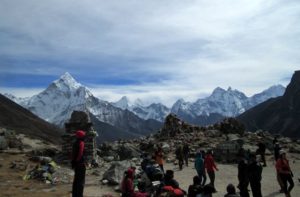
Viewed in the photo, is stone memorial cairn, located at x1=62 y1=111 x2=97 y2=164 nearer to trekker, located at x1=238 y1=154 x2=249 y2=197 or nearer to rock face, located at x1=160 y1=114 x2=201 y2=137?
rock face, located at x1=160 y1=114 x2=201 y2=137

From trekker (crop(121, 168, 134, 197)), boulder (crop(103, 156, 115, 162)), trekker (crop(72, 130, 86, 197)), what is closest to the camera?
trekker (crop(72, 130, 86, 197))

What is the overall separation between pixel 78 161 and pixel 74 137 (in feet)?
77.2

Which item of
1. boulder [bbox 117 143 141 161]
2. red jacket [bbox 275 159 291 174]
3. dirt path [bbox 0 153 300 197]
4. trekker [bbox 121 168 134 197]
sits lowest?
dirt path [bbox 0 153 300 197]

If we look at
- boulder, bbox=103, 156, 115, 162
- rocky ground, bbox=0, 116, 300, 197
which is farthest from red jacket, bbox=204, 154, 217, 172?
boulder, bbox=103, 156, 115, 162

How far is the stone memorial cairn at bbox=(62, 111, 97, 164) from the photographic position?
40.6 meters

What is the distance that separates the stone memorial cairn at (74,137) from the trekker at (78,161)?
22.3 m

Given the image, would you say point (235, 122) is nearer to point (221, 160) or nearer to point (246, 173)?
point (221, 160)

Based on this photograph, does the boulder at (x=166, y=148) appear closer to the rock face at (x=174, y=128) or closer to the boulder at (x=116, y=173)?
the rock face at (x=174, y=128)

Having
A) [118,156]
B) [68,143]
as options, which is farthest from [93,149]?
[118,156]

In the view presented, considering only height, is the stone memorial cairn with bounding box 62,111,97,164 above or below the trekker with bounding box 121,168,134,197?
above

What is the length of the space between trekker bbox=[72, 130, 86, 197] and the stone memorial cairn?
879 inches

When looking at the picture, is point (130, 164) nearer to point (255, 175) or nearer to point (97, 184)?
point (97, 184)

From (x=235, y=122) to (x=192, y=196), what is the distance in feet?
155

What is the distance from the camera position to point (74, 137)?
40.6m
